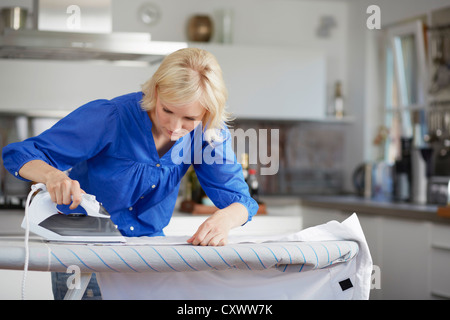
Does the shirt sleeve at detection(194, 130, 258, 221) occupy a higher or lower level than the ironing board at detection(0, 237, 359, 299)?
higher

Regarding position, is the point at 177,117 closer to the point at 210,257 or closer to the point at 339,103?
the point at 210,257

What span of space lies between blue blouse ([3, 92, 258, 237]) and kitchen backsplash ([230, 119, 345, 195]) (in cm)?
274

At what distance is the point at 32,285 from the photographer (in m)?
2.69

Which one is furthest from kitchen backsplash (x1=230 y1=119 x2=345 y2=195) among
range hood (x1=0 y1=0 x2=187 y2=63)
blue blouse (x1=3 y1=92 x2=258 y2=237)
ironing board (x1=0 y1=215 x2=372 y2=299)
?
ironing board (x1=0 y1=215 x2=372 y2=299)

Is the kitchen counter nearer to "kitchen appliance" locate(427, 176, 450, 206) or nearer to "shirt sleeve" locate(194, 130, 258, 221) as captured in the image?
"kitchen appliance" locate(427, 176, 450, 206)

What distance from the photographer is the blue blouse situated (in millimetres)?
1628

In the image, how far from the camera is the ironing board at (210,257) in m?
1.26

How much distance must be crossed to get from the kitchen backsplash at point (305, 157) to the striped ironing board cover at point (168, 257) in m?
3.09

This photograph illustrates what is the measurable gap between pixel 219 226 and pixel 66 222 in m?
0.35

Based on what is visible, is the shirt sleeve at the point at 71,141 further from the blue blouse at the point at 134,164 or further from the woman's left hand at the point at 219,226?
the woman's left hand at the point at 219,226

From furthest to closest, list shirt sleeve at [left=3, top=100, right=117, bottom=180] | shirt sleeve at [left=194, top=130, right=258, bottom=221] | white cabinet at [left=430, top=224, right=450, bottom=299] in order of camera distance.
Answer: white cabinet at [left=430, top=224, right=450, bottom=299] < shirt sleeve at [left=194, top=130, right=258, bottom=221] < shirt sleeve at [left=3, top=100, right=117, bottom=180]

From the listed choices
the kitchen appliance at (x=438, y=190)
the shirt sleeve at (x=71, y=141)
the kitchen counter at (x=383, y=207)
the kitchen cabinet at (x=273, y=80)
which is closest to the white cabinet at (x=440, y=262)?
the kitchen counter at (x=383, y=207)
